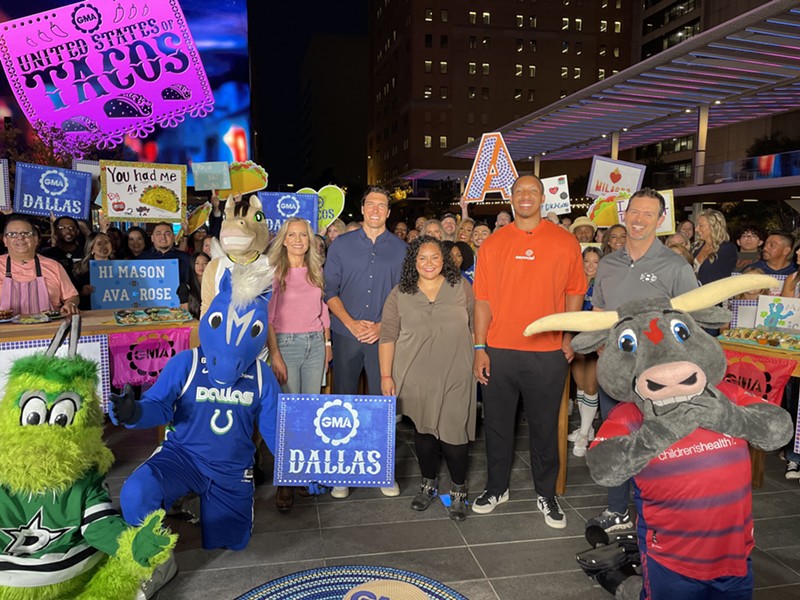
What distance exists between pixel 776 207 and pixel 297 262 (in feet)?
95.0

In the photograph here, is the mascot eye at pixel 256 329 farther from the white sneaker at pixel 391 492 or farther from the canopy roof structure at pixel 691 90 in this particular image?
the canopy roof structure at pixel 691 90

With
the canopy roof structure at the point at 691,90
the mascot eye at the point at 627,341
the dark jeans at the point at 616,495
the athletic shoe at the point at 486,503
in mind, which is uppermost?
Result: the canopy roof structure at the point at 691,90

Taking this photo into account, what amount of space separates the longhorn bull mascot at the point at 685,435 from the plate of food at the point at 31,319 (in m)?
3.85

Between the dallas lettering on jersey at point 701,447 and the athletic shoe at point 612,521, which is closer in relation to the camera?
the dallas lettering on jersey at point 701,447

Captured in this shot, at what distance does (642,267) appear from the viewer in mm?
3410

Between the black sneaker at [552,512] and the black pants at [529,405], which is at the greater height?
the black pants at [529,405]

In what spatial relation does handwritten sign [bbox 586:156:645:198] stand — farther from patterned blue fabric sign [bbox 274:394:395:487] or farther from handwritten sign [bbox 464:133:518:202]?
patterned blue fabric sign [bbox 274:394:395:487]

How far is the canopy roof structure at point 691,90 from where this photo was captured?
1501 centimetres

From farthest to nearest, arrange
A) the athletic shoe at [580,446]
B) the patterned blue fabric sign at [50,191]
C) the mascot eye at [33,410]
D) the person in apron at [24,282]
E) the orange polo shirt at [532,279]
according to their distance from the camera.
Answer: the patterned blue fabric sign at [50,191]
the athletic shoe at [580,446]
the person in apron at [24,282]
the orange polo shirt at [532,279]
the mascot eye at [33,410]

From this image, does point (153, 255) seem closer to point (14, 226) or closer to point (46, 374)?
point (14, 226)

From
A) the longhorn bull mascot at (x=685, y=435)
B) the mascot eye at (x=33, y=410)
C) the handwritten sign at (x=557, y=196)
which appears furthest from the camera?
the handwritten sign at (x=557, y=196)

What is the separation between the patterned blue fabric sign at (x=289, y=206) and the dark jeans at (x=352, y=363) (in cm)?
202

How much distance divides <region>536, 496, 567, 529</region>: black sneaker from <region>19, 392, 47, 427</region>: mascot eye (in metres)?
2.86

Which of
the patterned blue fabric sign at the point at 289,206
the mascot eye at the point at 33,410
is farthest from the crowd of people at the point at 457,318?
the patterned blue fabric sign at the point at 289,206
